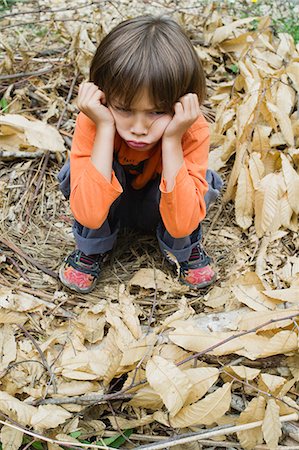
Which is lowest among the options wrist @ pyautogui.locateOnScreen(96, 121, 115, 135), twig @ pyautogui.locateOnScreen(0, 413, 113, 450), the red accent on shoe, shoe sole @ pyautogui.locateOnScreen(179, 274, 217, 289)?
shoe sole @ pyautogui.locateOnScreen(179, 274, 217, 289)

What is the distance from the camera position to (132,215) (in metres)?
2.09

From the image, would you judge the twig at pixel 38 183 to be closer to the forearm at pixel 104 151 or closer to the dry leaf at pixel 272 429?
the forearm at pixel 104 151

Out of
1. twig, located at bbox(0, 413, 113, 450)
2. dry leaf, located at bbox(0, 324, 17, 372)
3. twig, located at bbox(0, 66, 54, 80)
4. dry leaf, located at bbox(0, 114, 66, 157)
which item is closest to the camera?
twig, located at bbox(0, 413, 113, 450)

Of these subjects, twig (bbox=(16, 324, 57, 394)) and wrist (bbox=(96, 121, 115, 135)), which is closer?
twig (bbox=(16, 324, 57, 394))

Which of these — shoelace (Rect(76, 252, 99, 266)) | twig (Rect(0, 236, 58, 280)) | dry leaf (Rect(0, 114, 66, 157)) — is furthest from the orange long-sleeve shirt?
dry leaf (Rect(0, 114, 66, 157))

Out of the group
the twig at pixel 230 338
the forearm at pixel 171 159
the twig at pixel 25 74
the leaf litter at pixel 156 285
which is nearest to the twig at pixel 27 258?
the leaf litter at pixel 156 285

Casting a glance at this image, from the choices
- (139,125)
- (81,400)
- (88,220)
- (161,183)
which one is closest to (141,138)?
(139,125)

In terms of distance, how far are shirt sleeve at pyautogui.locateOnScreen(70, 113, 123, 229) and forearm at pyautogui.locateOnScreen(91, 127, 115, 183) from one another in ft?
0.05

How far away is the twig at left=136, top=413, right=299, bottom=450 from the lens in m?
1.38

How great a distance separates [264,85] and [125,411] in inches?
54.7

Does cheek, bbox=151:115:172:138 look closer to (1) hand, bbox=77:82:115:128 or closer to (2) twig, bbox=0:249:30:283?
(1) hand, bbox=77:82:115:128

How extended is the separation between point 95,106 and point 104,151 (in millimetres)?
129

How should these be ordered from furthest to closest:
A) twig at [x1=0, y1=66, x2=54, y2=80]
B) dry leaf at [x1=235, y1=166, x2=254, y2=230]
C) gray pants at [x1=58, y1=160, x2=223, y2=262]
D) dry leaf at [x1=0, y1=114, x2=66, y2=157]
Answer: twig at [x1=0, y1=66, x2=54, y2=80] < dry leaf at [x1=0, y1=114, x2=66, y2=157] < dry leaf at [x1=235, y1=166, x2=254, y2=230] < gray pants at [x1=58, y1=160, x2=223, y2=262]

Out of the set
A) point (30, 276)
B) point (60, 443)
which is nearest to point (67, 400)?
point (60, 443)
